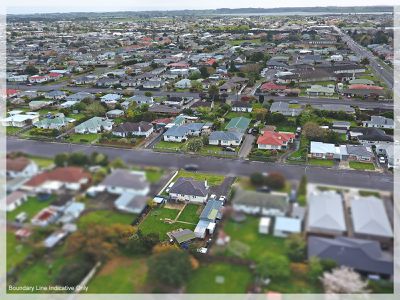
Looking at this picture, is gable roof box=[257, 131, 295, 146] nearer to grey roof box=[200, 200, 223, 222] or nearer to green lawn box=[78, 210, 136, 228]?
grey roof box=[200, 200, 223, 222]

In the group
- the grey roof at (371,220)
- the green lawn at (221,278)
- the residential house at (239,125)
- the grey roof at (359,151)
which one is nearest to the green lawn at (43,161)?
the green lawn at (221,278)

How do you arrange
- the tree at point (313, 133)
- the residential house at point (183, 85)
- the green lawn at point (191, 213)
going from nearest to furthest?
the green lawn at point (191, 213) → the tree at point (313, 133) → the residential house at point (183, 85)

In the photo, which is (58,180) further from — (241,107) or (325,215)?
(241,107)

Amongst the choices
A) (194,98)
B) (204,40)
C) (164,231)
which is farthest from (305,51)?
(164,231)

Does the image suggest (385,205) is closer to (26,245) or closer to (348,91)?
(26,245)

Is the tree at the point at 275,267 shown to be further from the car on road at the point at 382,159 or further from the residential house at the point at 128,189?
the car on road at the point at 382,159

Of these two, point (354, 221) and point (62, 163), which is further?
point (62, 163)

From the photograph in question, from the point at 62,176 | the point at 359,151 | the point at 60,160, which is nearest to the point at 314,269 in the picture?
the point at 62,176
